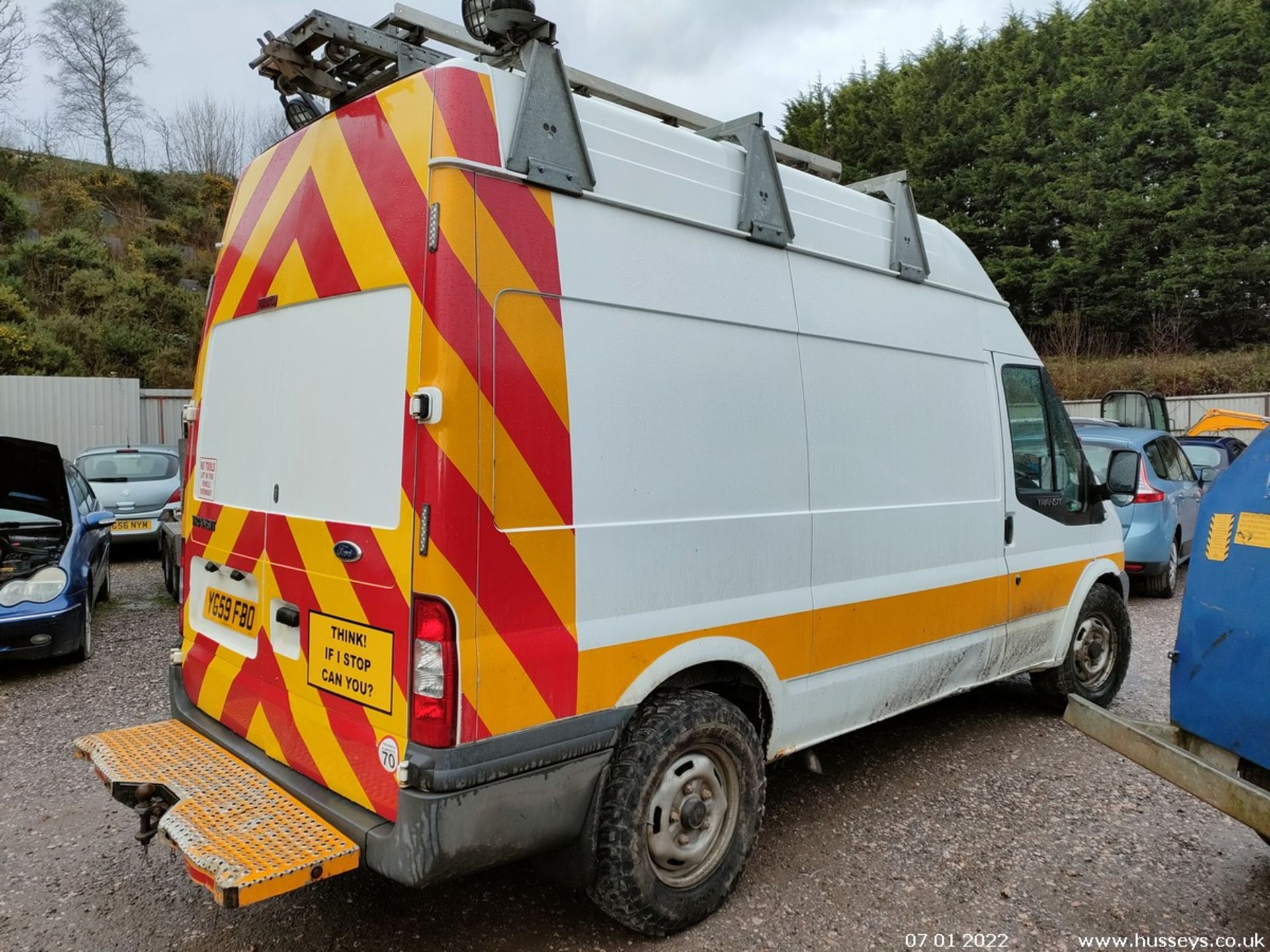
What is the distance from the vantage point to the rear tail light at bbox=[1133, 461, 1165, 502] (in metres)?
8.36

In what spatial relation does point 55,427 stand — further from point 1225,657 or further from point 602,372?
point 1225,657

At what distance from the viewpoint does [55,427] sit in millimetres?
15039

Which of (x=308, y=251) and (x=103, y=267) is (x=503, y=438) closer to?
(x=308, y=251)

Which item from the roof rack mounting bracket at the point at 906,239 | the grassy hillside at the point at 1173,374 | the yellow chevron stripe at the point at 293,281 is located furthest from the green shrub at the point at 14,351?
the grassy hillside at the point at 1173,374

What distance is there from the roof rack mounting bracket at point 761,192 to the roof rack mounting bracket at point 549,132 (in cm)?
75

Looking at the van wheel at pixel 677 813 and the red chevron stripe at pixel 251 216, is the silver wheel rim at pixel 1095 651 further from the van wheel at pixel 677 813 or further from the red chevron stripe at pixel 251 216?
the red chevron stripe at pixel 251 216

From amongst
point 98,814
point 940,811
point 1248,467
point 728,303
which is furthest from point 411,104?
point 940,811

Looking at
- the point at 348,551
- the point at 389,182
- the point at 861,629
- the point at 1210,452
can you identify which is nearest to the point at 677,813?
the point at 861,629

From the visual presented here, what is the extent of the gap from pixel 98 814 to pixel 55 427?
1395 cm

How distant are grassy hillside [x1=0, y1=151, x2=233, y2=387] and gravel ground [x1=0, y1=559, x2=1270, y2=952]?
16.3 metres

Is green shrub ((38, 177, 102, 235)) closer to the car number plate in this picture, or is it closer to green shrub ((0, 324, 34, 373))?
green shrub ((0, 324, 34, 373))

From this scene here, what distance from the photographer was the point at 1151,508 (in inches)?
331

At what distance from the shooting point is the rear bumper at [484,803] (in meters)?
2.29

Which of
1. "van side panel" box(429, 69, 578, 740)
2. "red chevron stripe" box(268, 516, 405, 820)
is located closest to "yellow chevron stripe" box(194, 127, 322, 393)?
"van side panel" box(429, 69, 578, 740)
